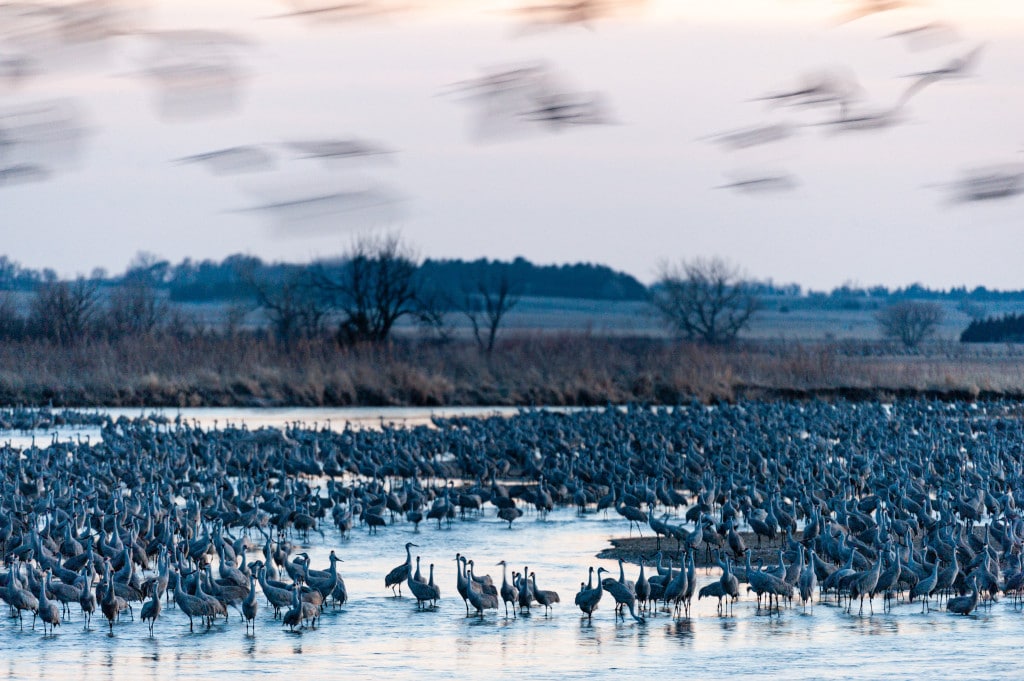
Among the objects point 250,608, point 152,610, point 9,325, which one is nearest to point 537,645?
point 250,608

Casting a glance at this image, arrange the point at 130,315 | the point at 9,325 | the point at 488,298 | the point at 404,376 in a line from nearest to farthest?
the point at 404,376 → the point at 9,325 → the point at 130,315 → the point at 488,298

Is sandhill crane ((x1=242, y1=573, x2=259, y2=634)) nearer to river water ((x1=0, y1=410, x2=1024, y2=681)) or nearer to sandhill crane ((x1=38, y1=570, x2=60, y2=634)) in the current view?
river water ((x1=0, y1=410, x2=1024, y2=681))

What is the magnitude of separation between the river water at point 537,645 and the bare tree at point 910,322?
83.7 meters

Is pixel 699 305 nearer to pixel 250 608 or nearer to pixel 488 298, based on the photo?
pixel 488 298

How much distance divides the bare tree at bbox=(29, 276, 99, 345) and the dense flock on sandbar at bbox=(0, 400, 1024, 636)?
43.5 ft

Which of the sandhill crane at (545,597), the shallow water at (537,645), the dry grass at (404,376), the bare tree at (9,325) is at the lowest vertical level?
the shallow water at (537,645)

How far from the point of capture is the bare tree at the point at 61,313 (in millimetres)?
45312

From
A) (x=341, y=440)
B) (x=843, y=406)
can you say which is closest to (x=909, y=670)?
(x=341, y=440)

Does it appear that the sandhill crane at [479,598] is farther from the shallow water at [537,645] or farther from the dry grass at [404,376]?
the dry grass at [404,376]

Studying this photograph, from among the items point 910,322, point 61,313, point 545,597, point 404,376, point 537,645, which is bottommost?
point 537,645

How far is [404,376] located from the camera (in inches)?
1582

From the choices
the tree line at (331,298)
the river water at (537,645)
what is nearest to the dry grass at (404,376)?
the tree line at (331,298)

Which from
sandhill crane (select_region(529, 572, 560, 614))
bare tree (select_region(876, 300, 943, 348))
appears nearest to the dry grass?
sandhill crane (select_region(529, 572, 560, 614))

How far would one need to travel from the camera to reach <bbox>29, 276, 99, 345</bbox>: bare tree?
1784 inches
